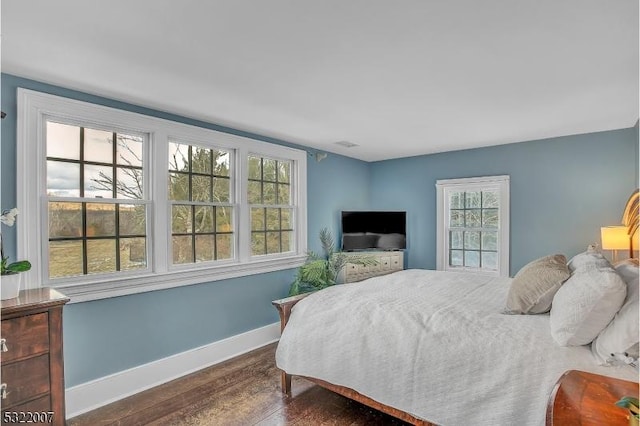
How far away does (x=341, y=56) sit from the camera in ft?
6.72

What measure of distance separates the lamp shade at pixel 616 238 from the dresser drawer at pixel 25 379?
4430mm

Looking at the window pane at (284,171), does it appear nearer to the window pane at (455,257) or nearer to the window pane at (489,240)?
the window pane at (455,257)

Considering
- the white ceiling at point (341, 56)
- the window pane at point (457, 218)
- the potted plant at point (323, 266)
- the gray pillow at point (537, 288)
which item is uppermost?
the white ceiling at point (341, 56)

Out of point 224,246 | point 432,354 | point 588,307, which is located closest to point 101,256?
point 224,246

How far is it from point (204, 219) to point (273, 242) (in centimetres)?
100

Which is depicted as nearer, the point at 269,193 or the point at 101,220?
the point at 101,220

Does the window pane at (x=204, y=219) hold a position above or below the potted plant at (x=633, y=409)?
above

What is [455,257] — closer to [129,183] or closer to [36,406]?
[129,183]

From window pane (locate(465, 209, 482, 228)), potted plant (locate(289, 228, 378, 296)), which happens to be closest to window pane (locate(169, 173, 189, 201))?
potted plant (locate(289, 228, 378, 296))

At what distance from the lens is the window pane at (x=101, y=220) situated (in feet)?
8.86

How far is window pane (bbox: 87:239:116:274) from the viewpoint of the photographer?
8.86ft

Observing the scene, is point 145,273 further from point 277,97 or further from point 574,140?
point 574,140

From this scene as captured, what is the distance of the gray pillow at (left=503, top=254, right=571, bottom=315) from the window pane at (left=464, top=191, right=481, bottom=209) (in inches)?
105

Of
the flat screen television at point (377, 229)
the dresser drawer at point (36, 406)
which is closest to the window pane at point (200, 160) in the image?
the dresser drawer at point (36, 406)
